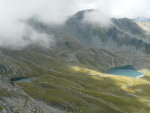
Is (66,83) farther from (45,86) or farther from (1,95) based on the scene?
(1,95)

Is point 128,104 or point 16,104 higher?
point 16,104

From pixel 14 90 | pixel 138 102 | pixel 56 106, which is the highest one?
pixel 14 90

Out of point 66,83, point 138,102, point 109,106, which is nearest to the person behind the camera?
point 109,106

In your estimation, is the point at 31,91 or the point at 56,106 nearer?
the point at 56,106

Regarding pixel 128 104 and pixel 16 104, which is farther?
pixel 128 104

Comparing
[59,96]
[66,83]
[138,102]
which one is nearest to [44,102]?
[59,96]

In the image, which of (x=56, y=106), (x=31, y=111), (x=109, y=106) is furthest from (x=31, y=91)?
(x=31, y=111)

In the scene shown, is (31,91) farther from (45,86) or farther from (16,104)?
(16,104)

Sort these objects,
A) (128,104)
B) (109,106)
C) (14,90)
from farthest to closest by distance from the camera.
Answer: (128,104), (109,106), (14,90)

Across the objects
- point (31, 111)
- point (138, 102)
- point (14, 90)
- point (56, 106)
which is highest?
point (14, 90)
